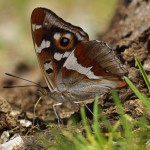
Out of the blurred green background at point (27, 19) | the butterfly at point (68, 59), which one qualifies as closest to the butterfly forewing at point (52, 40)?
the butterfly at point (68, 59)

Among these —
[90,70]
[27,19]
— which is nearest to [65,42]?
[90,70]

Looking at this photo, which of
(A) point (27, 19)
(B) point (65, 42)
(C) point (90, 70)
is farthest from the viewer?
(A) point (27, 19)

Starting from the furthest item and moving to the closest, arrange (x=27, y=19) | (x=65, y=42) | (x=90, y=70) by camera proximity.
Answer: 1. (x=27, y=19)
2. (x=65, y=42)
3. (x=90, y=70)

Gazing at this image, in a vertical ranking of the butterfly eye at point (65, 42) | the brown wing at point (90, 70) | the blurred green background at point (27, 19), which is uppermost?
the blurred green background at point (27, 19)

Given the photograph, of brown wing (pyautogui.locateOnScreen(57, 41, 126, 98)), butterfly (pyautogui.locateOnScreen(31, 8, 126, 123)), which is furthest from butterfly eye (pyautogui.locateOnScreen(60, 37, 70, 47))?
brown wing (pyautogui.locateOnScreen(57, 41, 126, 98))

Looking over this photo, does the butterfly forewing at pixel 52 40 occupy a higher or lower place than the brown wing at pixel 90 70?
higher

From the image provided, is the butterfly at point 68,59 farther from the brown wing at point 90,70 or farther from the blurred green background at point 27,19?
the blurred green background at point 27,19

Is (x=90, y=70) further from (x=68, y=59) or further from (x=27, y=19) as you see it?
(x=27, y=19)

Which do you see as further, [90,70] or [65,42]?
[65,42]
